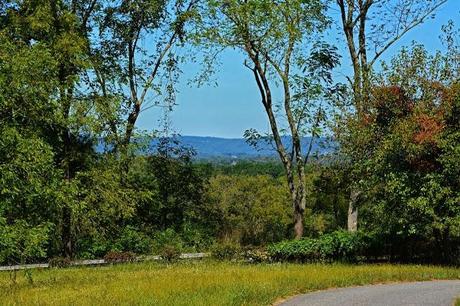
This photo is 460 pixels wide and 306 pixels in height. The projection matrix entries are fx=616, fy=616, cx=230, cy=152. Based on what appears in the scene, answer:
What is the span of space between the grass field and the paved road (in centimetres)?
61

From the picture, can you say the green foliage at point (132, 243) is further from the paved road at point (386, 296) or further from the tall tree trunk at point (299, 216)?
the paved road at point (386, 296)

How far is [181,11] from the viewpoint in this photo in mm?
33844

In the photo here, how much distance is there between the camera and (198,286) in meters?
13.8

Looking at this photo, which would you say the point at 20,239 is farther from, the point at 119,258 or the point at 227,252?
the point at 227,252

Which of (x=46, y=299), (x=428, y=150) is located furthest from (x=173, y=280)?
(x=428, y=150)

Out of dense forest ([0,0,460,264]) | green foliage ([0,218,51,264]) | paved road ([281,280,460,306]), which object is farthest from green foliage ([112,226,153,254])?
paved road ([281,280,460,306])

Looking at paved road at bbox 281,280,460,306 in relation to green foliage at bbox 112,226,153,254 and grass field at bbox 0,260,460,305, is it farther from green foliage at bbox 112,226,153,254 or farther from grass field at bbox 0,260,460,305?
green foliage at bbox 112,226,153,254

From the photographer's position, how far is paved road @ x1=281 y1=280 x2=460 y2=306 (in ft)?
41.4

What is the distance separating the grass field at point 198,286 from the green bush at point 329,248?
3830 mm

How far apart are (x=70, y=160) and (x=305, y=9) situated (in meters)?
13.1

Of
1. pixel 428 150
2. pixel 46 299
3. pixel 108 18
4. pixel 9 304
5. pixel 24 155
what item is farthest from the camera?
pixel 108 18

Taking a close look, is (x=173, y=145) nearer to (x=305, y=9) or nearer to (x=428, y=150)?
(x=305, y=9)

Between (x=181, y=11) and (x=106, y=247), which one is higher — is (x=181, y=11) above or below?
above

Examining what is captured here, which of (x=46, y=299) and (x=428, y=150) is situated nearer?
(x=46, y=299)
